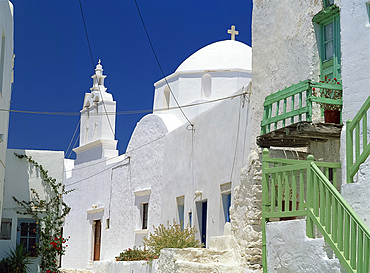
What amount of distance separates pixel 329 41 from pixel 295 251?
15.9 ft

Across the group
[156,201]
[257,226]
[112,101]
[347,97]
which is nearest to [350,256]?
[347,97]

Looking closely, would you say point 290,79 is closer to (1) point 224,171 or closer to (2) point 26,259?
(1) point 224,171

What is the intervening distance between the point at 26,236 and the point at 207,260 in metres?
5.33

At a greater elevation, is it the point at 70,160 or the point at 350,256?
the point at 70,160

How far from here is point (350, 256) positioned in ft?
27.0

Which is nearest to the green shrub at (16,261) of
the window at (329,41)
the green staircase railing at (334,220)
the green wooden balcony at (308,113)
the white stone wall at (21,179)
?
the white stone wall at (21,179)

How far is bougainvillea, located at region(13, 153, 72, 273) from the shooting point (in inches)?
649

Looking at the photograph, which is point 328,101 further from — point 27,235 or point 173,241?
point 27,235

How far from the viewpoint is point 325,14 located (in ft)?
41.3

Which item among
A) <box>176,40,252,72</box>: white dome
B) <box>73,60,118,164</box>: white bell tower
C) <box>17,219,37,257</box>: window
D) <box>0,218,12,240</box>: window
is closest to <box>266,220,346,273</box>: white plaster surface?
<box>17,219,37,257</box>: window

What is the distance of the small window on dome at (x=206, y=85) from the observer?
23719 millimetres

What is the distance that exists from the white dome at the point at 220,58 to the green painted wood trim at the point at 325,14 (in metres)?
10.9

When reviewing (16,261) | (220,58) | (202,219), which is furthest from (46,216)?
(220,58)

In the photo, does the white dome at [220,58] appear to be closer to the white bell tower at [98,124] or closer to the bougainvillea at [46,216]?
the white bell tower at [98,124]
